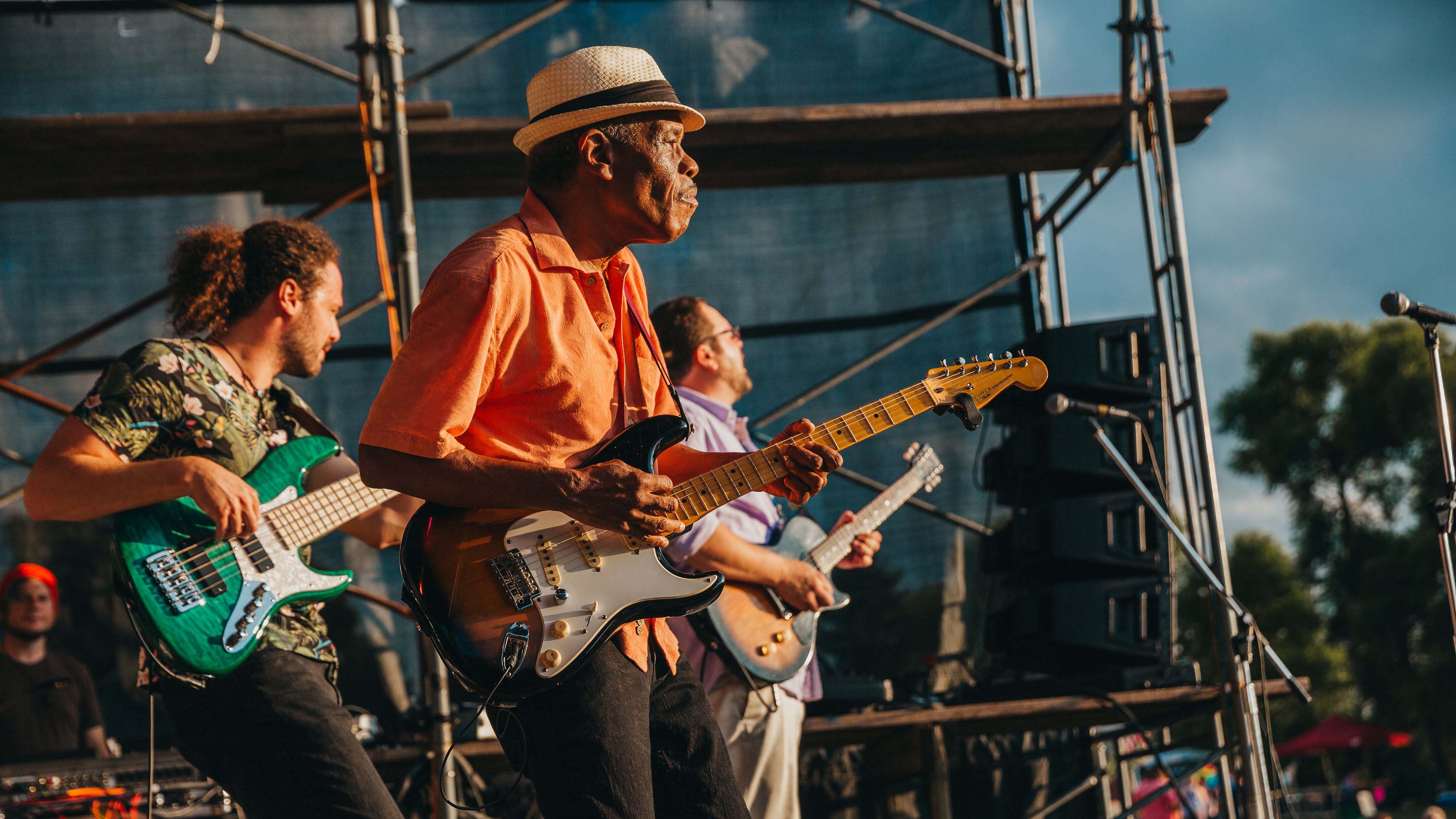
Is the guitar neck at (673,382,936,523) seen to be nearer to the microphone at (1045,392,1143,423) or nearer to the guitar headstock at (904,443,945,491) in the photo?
the microphone at (1045,392,1143,423)

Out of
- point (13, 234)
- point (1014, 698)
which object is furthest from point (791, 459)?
point (13, 234)

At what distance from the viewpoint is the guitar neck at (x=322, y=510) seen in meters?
2.64

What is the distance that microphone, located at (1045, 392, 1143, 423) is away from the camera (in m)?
3.75

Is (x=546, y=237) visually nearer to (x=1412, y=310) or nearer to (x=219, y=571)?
(x=219, y=571)

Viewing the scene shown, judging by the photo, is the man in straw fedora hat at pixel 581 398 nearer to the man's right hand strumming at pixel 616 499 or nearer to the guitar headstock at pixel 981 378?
the man's right hand strumming at pixel 616 499

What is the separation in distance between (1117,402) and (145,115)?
3.95 meters

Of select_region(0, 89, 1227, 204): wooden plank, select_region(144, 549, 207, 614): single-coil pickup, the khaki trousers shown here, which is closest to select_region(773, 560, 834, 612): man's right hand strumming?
the khaki trousers

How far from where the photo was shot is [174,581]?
241 centimetres

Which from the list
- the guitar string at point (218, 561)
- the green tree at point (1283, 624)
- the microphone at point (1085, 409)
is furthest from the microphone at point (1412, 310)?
the green tree at point (1283, 624)

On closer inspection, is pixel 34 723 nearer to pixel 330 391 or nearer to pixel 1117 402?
pixel 330 391

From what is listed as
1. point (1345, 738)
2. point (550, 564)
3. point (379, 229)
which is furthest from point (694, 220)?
point (1345, 738)

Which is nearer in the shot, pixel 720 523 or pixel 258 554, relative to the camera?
pixel 258 554

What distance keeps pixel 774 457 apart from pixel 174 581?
1244mm

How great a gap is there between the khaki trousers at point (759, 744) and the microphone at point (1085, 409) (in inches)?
48.8
